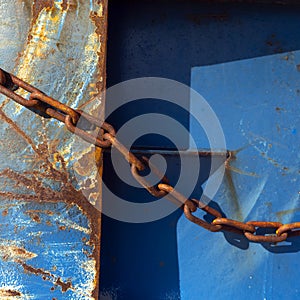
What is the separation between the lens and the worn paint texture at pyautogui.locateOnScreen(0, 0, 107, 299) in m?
1.15

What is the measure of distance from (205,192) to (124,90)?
364mm

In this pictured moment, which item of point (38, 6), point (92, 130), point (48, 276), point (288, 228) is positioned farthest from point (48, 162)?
point (288, 228)

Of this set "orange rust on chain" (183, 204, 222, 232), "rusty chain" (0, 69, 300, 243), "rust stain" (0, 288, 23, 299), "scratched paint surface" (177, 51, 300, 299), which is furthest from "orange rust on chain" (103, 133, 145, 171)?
"rust stain" (0, 288, 23, 299)

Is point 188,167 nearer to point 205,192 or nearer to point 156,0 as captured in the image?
point 205,192

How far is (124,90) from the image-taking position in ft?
4.37

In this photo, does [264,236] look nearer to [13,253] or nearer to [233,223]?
[233,223]

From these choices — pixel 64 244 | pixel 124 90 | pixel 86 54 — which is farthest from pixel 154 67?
pixel 64 244

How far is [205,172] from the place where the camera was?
1.36 m

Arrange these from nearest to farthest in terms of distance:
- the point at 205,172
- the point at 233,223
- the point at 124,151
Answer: the point at 124,151 → the point at 233,223 → the point at 205,172

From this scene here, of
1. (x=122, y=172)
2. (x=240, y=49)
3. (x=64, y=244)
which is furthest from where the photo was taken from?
(x=240, y=49)

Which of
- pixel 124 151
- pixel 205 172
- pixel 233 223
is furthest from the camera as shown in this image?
pixel 205 172

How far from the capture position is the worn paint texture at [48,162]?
45.2 inches

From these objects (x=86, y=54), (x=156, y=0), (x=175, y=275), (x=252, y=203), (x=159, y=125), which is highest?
(x=156, y=0)

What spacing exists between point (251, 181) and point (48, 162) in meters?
0.58
